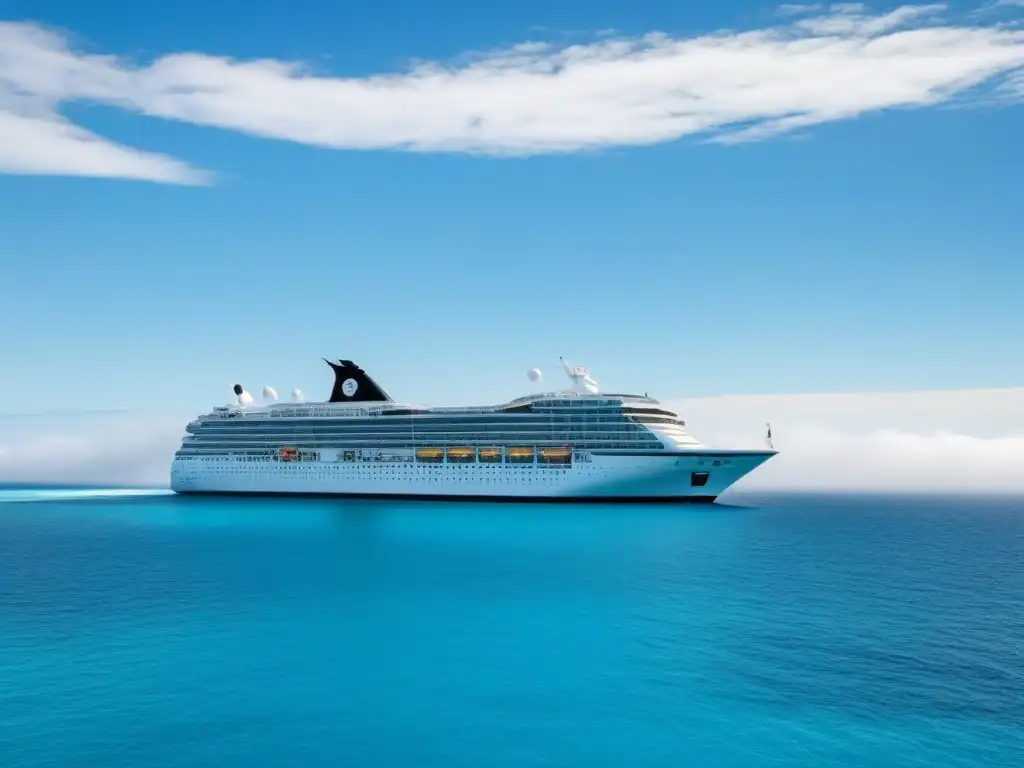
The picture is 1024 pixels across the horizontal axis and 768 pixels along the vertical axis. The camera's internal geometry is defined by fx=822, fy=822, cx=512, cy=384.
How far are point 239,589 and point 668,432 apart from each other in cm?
5138

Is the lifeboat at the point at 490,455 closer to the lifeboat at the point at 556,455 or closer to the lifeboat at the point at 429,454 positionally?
the lifeboat at the point at 429,454

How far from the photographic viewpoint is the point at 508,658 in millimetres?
24547

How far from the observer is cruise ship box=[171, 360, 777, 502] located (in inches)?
3091

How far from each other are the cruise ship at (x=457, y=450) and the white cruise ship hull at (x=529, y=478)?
114 mm

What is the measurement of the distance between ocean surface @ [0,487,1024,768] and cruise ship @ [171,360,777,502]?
28.7 m

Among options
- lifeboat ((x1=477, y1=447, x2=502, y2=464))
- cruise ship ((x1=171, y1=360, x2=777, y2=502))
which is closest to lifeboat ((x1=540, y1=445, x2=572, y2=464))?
cruise ship ((x1=171, y1=360, x2=777, y2=502))

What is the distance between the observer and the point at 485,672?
75.9 feet

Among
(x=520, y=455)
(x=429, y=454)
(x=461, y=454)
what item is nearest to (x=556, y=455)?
(x=520, y=455)

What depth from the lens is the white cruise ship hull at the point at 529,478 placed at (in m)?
77.4

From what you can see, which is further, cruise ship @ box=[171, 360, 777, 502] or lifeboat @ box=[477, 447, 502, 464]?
lifeboat @ box=[477, 447, 502, 464]

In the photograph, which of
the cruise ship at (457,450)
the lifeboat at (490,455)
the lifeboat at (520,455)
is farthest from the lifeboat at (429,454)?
the lifeboat at (520,455)

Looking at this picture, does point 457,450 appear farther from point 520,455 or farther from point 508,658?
point 508,658

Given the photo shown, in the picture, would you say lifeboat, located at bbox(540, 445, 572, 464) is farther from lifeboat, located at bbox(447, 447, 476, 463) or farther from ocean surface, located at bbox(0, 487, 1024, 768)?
ocean surface, located at bbox(0, 487, 1024, 768)

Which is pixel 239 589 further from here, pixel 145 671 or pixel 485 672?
pixel 485 672
